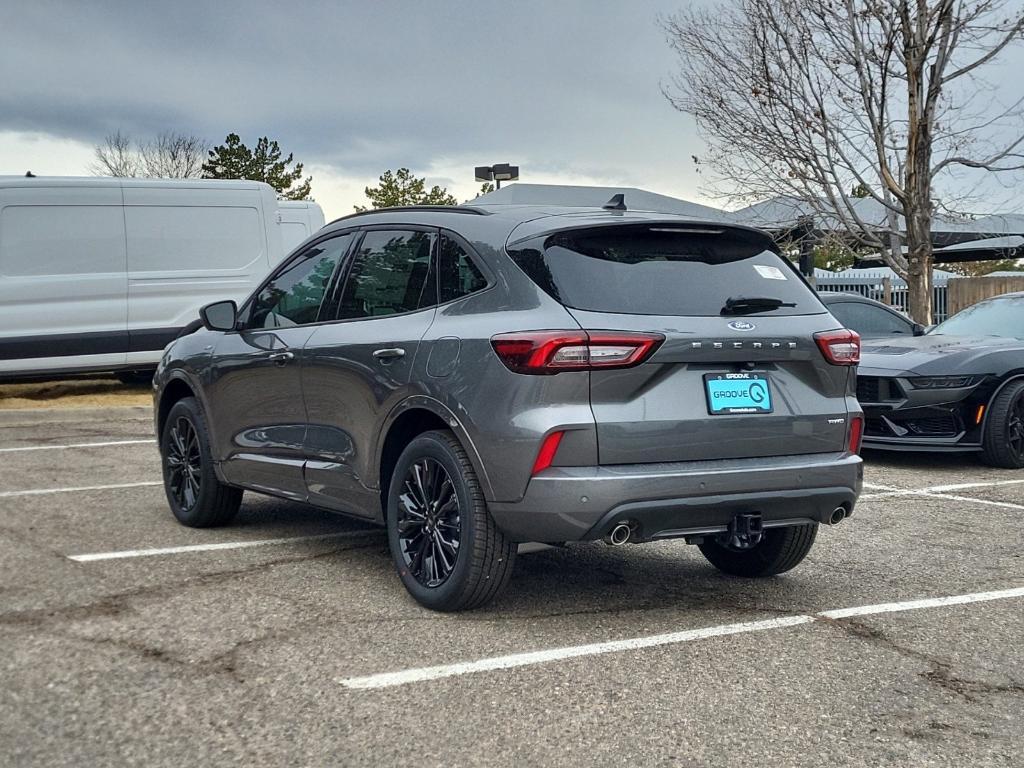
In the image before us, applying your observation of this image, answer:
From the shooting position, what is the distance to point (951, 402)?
9703 millimetres

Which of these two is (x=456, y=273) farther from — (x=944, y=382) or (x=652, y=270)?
(x=944, y=382)

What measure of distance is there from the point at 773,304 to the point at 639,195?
1740 centimetres

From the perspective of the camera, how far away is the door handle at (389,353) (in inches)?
201

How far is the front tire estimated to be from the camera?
4.73 metres

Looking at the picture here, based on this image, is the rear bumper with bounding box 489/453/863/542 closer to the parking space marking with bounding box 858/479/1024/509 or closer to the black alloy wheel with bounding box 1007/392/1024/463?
the parking space marking with bounding box 858/479/1024/509

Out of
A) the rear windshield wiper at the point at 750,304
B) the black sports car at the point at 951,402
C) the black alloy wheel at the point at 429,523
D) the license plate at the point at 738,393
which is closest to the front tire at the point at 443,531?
the black alloy wheel at the point at 429,523

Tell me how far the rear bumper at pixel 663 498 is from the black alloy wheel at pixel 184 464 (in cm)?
285

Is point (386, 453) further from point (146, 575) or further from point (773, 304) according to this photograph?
point (773, 304)

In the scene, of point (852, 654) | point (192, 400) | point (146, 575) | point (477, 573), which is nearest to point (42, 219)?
point (192, 400)

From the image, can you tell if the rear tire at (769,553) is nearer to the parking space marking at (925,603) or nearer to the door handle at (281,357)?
the parking space marking at (925,603)

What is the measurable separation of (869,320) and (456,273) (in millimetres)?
7999

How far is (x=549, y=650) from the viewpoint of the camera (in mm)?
4504

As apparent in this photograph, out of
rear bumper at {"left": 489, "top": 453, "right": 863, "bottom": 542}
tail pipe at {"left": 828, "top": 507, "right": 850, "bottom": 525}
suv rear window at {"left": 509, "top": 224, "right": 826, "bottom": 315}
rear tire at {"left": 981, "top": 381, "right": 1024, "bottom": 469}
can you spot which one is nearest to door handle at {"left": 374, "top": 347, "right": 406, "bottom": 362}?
suv rear window at {"left": 509, "top": 224, "right": 826, "bottom": 315}

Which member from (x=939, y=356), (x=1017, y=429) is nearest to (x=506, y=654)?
(x=939, y=356)
